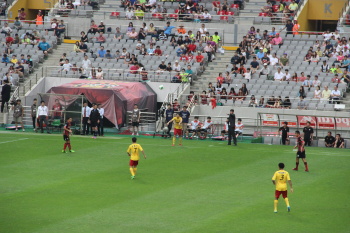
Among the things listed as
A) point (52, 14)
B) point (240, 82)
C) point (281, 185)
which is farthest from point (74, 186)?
point (52, 14)

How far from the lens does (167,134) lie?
130 ft

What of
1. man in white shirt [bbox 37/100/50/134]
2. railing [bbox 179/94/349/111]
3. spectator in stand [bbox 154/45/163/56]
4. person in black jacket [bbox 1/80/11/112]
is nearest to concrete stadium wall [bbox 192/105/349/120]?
railing [bbox 179/94/349/111]

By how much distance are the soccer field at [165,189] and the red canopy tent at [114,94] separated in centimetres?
449

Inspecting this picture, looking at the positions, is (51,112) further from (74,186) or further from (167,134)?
(74,186)

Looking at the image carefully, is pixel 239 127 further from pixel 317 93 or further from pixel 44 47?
pixel 44 47

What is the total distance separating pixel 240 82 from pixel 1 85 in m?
14.0

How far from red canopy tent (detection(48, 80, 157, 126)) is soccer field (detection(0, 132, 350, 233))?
4.49m

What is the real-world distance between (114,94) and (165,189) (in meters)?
16.0

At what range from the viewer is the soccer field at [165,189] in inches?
846

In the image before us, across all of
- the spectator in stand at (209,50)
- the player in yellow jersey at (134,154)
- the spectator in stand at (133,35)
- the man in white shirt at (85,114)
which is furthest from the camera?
the spectator in stand at (133,35)

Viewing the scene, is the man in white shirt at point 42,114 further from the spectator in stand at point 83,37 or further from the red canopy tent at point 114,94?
the spectator in stand at point 83,37

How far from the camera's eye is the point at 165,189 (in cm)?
2620

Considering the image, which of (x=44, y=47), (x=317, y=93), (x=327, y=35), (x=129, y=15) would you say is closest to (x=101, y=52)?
(x=44, y=47)

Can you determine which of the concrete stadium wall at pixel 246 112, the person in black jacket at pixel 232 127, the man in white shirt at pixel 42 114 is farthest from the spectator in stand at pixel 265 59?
the man in white shirt at pixel 42 114
